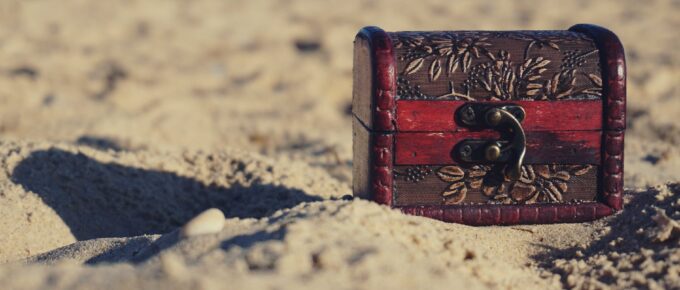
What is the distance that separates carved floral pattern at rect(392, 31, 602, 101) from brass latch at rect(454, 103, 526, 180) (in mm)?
48

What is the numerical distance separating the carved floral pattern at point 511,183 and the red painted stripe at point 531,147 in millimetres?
33

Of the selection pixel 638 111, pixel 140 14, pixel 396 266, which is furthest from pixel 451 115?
pixel 140 14

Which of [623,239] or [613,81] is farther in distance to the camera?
[613,81]

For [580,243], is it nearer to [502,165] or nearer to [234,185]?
[502,165]

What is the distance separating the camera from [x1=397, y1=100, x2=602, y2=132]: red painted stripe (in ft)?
11.1

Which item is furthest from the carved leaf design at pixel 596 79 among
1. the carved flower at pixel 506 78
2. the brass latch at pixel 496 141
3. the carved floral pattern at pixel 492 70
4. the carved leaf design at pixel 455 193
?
the carved leaf design at pixel 455 193

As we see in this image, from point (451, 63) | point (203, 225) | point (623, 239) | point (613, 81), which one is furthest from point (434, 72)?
point (203, 225)

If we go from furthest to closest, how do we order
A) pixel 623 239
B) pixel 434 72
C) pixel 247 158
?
1. pixel 247 158
2. pixel 434 72
3. pixel 623 239

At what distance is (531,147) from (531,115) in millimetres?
120

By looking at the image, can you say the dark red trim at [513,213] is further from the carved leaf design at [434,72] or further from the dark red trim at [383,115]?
the carved leaf design at [434,72]

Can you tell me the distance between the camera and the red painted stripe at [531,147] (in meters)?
3.43

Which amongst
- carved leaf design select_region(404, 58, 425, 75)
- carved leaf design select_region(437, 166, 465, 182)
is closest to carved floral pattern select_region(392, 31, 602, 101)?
carved leaf design select_region(404, 58, 425, 75)

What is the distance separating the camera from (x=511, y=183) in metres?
3.50

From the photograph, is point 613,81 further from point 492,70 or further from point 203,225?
point 203,225
